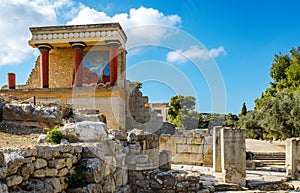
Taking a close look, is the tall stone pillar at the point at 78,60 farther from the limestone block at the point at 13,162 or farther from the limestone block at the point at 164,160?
the limestone block at the point at 13,162

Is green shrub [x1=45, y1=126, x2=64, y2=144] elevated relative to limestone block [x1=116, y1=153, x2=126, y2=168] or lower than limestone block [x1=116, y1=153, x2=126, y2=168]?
elevated

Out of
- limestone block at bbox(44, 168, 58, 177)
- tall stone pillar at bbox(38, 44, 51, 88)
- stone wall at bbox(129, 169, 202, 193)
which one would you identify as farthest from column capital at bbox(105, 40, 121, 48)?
limestone block at bbox(44, 168, 58, 177)

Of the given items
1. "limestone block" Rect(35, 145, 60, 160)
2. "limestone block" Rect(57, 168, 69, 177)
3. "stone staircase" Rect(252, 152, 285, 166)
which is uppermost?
"limestone block" Rect(35, 145, 60, 160)

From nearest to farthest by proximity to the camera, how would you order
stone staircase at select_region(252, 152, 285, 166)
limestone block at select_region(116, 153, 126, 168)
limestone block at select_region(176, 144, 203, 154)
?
1. limestone block at select_region(116, 153, 126, 168)
2. limestone block at select_region(176, 144, 203, 154)
3. stone staircase at select_region(252, 152, 285, 166)

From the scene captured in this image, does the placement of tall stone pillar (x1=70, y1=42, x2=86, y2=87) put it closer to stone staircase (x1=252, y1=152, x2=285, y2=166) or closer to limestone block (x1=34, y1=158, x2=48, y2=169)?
stone staircase (x1=252, y1=152, x2=285, y2=166)

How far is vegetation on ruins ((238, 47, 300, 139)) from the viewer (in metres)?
21.1

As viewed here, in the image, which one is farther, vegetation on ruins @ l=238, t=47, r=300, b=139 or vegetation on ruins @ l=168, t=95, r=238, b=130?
vegetation on ruins @ l=168, t=95, r=238, b=130

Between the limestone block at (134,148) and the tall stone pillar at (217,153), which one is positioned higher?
the limestone block at (134,148)

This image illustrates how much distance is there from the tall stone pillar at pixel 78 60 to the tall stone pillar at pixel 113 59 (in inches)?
74.4

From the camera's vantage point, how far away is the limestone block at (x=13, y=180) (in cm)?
341

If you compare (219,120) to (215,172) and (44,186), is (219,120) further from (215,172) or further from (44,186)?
(44,186)

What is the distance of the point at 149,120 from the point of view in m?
17.9

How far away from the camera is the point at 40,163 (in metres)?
4.13

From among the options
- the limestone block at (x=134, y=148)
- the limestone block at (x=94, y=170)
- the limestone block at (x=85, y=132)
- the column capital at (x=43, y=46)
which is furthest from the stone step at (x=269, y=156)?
the column capital at (x=43, y=46)
